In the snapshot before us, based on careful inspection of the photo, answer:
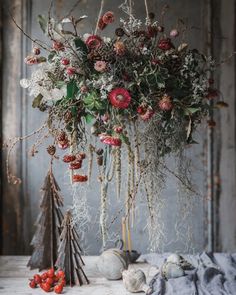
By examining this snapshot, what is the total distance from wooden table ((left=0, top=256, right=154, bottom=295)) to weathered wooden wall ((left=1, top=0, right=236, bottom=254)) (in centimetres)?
75

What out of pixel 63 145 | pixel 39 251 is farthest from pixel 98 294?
pixel 63 145

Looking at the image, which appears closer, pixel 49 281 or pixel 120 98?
pixel 120 98

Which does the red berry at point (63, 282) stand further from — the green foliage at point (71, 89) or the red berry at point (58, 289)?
the green foliage at point (71, 89)

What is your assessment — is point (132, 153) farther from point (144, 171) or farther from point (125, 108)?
point (125, 108)

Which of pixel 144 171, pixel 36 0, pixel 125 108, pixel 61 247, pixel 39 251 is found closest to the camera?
pixel 125 108

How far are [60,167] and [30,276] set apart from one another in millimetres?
1101

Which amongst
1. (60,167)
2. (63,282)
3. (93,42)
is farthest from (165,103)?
(60,167)

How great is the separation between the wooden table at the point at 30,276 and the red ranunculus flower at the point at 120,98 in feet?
2.60

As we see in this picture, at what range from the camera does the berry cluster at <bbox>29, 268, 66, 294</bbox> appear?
2.04 m

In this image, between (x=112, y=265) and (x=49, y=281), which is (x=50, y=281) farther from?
(x=112, y=265)

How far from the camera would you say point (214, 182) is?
3.31 metres

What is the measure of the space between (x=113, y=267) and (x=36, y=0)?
6.37 ft

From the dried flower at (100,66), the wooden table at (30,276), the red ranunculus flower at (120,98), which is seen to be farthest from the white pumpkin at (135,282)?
the dried flower at (100,66)

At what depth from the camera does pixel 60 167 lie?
328cm
